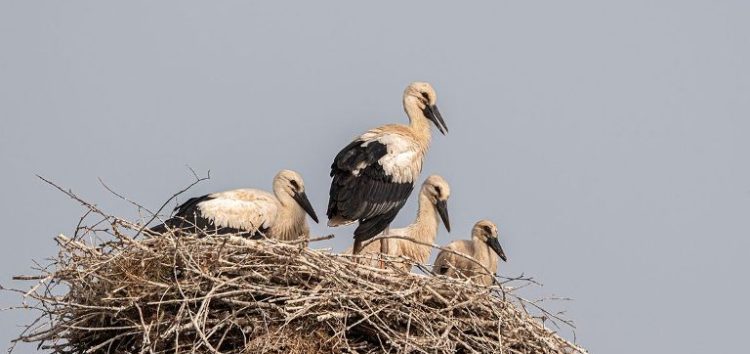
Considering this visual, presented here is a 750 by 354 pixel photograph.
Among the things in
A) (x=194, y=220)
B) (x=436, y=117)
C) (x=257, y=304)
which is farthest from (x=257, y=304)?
(x=436, y=117)

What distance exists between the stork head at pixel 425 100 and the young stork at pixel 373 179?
0.97ft

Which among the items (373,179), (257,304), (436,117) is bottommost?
(257,304)

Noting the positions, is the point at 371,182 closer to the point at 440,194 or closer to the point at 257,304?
the point at 440,194

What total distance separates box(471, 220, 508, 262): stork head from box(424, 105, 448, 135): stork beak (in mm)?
703

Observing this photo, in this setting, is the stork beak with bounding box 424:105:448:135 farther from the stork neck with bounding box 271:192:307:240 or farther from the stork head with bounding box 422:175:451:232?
Answer: the stork neck with bounding box 271:192:307:240

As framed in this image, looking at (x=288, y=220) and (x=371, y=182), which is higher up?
(x=371, y=182)

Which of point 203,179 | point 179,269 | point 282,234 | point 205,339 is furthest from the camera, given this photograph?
point 282,234

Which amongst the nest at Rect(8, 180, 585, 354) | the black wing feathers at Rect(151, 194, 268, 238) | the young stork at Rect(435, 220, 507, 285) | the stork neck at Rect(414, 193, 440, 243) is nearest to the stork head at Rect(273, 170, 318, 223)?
the black wing feathers at Rect(151, 194, 268, 238)

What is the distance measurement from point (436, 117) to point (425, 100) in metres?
0.15

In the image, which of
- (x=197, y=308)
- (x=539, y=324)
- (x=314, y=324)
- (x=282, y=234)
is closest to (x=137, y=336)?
(x=197, y=308)

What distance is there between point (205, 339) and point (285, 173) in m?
3.40

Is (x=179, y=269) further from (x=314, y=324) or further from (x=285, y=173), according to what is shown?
(x=285, y=173)

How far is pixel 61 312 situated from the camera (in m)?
8.55

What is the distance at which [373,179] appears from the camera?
10.8 meters
